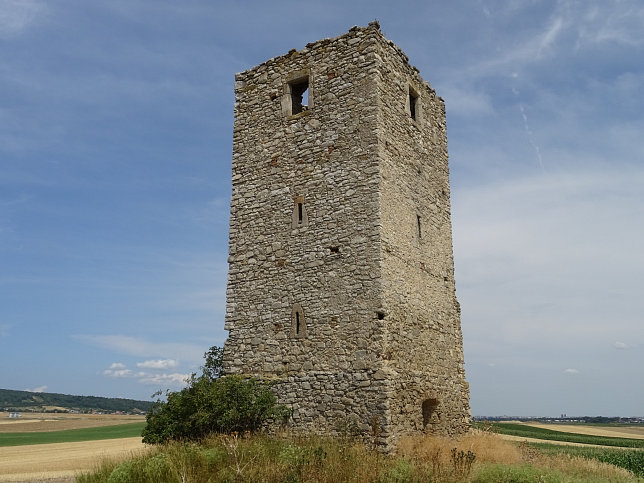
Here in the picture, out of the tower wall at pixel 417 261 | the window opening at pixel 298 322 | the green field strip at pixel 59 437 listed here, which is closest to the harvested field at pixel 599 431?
the tower wall at pixel 417 261

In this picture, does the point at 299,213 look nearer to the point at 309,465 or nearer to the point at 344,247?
the point at 344,247

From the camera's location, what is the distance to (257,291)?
13.4 meters

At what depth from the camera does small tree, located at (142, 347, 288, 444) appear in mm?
11695

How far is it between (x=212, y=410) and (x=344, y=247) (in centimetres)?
463

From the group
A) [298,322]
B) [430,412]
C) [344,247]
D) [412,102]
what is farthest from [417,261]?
[412,102]

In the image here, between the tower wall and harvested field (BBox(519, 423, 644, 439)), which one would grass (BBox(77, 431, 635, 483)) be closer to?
the tower wall

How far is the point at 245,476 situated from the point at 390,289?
510 cm

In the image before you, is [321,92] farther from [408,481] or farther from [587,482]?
[587,482]

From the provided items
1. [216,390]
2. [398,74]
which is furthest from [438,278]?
[216,390]

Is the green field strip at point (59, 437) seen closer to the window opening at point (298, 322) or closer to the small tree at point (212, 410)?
the small tree at point (212, 410)

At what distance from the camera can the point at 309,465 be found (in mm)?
9109

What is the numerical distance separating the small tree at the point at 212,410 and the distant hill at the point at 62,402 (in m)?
99.8

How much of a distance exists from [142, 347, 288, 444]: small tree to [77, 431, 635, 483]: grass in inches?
20.1

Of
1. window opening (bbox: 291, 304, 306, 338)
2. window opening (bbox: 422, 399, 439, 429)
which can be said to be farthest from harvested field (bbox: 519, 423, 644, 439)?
window opening (bbox: 291, 304, 306, 338)
